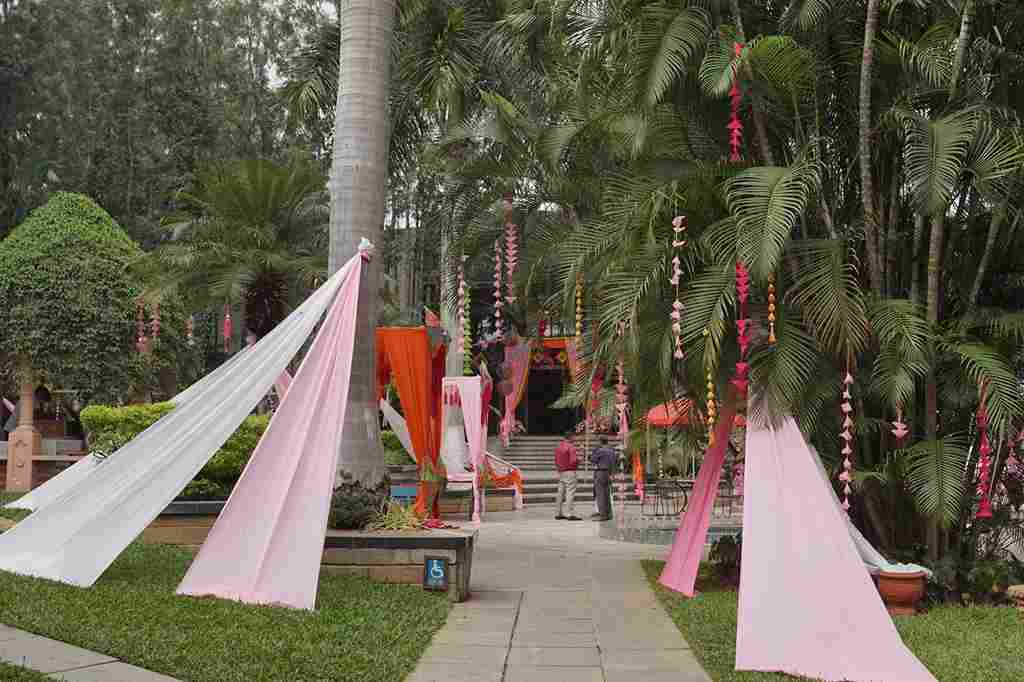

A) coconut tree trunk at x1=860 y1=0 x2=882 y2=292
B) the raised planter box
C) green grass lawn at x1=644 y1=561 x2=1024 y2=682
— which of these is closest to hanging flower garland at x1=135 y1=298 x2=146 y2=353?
the raised planter box

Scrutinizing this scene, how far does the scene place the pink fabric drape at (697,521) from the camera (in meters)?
10.6

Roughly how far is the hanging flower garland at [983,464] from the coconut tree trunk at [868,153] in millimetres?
1505

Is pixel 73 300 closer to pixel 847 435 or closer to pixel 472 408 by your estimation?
pixel 472 408

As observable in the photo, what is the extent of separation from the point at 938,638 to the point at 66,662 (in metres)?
6.12

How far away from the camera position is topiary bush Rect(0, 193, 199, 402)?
19.9 m

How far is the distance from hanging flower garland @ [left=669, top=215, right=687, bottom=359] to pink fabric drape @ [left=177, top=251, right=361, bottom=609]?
288cm

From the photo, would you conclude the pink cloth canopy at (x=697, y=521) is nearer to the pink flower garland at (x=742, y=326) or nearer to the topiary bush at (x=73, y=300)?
the pink flower garland at (x=742, y=326)

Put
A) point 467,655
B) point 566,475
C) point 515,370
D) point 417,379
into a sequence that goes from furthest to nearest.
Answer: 1. point 515,370
2. point 566,475
3. point 417,379
4. point 467,655

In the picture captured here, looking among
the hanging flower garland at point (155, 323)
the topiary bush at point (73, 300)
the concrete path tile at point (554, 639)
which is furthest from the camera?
the topiary bush at point (73, 300)

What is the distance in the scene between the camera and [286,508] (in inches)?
339

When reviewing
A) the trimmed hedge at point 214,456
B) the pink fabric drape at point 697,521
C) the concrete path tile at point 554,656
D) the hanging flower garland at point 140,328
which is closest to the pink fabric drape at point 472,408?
the trimmed hedge at point 214,456

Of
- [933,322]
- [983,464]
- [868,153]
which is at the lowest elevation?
[983,464]

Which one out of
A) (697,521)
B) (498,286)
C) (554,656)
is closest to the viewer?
(554,656)

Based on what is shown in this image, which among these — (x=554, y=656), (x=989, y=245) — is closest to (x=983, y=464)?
(x=989, y=245)
